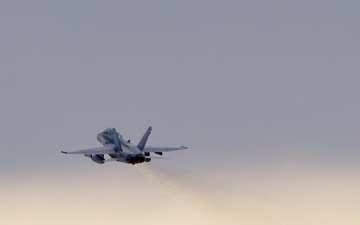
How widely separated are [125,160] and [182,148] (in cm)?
943

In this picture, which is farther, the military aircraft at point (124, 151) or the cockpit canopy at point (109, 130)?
the cockpit canopy at point (109, 130)

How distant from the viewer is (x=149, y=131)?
176 m

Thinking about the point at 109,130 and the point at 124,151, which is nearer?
the point at 124,151

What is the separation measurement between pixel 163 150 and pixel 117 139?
655cm

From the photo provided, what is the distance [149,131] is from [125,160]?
692 cm

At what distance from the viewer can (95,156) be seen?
17488cm

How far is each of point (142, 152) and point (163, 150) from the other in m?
6.55

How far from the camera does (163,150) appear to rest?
17838 cm

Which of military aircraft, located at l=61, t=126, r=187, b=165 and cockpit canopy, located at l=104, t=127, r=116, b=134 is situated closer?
military aircraft, located at l=61, t=126, r=187, b=165

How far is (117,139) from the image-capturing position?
17625 centimetres

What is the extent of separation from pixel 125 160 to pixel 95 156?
19.4ft

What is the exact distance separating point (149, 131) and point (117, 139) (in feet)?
14.3
